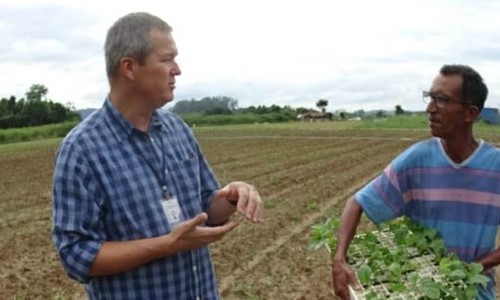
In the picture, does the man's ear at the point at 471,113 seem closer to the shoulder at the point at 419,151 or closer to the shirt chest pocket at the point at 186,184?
the shoulder at the point at 419,151

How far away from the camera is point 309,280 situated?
6965mm

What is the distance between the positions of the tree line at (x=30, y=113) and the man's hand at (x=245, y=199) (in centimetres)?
5097

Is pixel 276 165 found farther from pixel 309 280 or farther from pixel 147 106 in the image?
pixel 147 106

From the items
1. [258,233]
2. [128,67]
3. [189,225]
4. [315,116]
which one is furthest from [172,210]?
[315,116]

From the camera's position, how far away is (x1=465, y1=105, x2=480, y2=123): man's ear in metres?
2.68

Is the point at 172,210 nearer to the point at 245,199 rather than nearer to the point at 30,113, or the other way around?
the point at 245,199

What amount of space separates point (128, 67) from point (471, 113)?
1369 mm

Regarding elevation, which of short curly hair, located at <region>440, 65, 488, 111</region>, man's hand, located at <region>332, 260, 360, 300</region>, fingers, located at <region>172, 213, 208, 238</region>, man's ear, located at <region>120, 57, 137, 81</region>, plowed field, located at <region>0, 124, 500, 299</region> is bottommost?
plowed field, located at <region>0, 124, 500, 299</region>

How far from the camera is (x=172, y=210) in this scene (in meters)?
2.25

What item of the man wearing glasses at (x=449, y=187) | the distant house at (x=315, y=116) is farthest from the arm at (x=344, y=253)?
the distant house at (x=315, y=116)

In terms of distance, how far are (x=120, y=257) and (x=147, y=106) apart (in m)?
0.52

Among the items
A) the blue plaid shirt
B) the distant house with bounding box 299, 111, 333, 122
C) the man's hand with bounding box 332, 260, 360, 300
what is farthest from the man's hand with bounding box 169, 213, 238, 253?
the distant house with bounding box 299, 111, 333, 122

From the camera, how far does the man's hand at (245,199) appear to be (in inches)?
90.2

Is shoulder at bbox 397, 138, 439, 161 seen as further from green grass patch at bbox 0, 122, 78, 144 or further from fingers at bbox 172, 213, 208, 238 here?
green grass patch at bbox 0, 122, 78, 144
